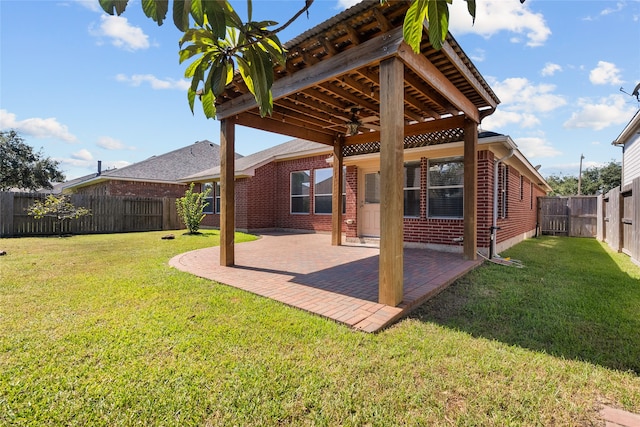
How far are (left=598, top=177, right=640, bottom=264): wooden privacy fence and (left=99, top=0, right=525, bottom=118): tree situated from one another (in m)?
8.54

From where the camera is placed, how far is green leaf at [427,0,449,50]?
110 centimetres

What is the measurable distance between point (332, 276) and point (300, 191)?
8359 millimetres

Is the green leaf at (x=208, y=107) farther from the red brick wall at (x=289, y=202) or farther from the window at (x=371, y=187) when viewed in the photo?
the red brick wall at (x=289, y=202)

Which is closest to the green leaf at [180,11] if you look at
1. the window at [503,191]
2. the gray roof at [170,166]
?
the window at [503,191]

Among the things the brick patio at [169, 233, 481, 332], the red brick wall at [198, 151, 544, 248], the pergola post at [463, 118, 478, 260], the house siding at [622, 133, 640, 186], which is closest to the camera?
the brick patio at [169, 233, 481, 332]

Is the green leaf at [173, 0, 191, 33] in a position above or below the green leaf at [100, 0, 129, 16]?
below

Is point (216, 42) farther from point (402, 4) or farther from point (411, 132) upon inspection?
point (411, 132)

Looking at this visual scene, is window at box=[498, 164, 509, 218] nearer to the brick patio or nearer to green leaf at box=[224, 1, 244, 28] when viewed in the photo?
the brick patio

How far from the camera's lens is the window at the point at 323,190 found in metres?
12.1

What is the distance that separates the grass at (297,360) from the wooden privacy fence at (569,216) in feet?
41.7

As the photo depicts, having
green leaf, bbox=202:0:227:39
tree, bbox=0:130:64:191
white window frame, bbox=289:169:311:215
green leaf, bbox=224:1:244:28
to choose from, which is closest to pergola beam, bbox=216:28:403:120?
green leaf, bbox=224:1:244:28

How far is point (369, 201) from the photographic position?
9398 millimetres

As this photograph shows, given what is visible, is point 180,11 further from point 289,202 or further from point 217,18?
point 289,202

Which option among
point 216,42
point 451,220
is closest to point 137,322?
point 216,42
